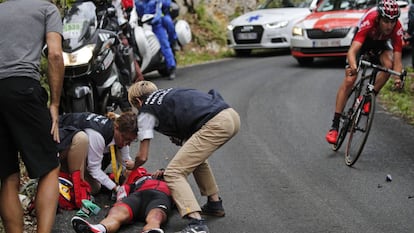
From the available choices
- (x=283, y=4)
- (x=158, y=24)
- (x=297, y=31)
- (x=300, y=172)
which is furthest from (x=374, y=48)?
(x=283, y=4)

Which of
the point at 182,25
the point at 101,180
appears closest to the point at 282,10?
the point at 182,25

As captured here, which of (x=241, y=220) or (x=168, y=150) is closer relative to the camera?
(x=241, y=220)

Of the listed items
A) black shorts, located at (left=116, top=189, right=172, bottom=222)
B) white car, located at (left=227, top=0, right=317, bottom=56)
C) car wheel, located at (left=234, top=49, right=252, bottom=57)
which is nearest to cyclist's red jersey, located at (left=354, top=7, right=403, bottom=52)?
black shorts, located at (left=116, top=189, right=172, bottom=222)

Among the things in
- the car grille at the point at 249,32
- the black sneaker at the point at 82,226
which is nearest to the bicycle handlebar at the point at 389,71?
the black sneaker at the point at 82,226

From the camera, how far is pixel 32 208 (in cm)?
620

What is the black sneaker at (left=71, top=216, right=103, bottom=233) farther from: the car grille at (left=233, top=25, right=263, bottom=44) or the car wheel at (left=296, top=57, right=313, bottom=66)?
the car grille at (left=233, top=25, right=263, bottom=44)

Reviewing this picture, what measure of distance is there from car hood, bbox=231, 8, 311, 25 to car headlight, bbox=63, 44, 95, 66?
36.1 feet

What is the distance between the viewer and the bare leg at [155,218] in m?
5.75

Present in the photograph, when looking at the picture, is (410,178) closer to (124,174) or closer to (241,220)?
(241,220)

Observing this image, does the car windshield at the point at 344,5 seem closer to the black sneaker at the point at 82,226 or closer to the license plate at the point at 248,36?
the license plate at the point at 248,36

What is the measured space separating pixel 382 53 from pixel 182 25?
746cm

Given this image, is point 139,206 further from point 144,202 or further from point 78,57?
point 78,57

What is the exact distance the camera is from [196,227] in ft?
18.9

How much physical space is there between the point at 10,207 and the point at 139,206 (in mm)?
1227
